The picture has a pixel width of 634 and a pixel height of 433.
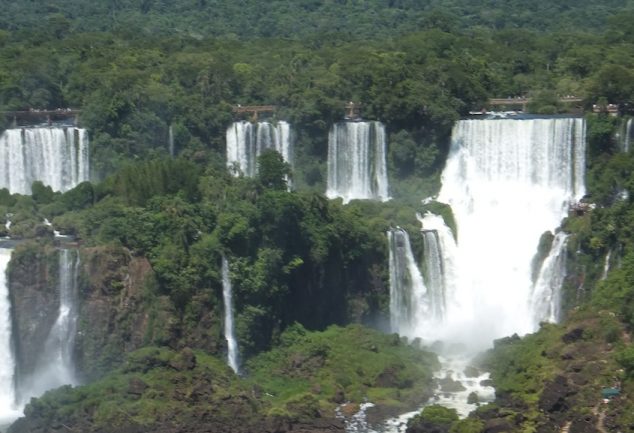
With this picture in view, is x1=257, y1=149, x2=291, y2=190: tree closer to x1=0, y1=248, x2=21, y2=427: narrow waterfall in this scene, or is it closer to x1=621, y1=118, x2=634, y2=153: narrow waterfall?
x1=0, y1=248, x2=21, y2=427: narrow waterfall

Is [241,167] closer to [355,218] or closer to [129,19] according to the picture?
[355,218]

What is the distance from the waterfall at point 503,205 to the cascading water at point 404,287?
910mm

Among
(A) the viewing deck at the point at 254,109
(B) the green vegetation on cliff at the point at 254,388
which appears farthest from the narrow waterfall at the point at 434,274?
(A) the viewing deck at the point at 254,109

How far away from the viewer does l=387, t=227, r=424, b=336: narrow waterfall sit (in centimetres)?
6269

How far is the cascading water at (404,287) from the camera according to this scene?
62688mm

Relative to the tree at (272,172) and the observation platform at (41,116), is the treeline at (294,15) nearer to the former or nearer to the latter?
the observation platform at (41,116)

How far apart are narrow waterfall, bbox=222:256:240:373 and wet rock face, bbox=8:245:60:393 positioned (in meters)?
5.04

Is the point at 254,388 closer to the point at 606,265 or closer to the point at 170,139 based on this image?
the point at 606,265

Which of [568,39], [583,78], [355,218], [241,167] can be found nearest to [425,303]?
[355,218]

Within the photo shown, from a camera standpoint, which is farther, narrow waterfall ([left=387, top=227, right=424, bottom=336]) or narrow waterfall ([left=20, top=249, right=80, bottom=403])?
narrow waterfall ([left=387, top=227, right=424, bottom=336])

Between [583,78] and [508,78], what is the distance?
132 inches

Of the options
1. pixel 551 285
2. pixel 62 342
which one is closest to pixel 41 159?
pixel 62 342

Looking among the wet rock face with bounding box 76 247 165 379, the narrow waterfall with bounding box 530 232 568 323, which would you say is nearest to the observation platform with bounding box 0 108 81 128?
the wet rock face with bounding box 76 247 165 379

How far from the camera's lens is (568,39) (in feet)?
287
